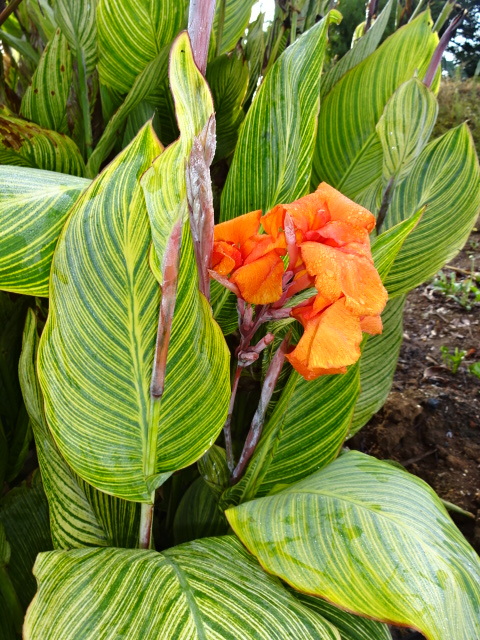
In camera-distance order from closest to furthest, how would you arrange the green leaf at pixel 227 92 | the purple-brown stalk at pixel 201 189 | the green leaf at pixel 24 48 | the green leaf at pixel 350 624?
the purple-brown stalk at pixel 201 189 < the green leaf at pixel 350 624 < the green leaf at pixel 227 92 < the green leaf at pixel 24 48

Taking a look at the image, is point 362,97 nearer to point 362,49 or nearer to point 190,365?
point 362,49

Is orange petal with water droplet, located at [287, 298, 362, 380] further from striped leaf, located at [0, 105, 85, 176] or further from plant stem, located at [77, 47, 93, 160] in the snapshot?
plant stem, located at [77, 47, 93, 160]

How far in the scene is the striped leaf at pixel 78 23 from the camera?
0.80 metres

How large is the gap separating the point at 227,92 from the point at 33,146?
1.02 ft

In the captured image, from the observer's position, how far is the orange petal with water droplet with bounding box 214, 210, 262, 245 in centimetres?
51

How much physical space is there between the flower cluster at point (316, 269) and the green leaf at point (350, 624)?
12.1 inches

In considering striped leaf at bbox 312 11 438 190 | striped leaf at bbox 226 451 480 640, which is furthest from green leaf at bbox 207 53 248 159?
striped leaf at bbox 226 451 480 640

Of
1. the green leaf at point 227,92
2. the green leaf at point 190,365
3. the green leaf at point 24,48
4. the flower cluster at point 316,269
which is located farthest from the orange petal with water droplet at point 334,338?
the green leaf at point 24,48

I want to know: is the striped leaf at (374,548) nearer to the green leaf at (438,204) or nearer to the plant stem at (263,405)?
the plant stem at (263,405)

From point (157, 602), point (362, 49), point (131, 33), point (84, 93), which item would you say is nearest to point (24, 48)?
point (84, 93)

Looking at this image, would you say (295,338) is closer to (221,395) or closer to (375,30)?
(221,395)

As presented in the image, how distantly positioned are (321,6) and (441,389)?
110 cm

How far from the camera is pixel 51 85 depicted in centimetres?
83

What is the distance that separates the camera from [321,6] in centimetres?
96
